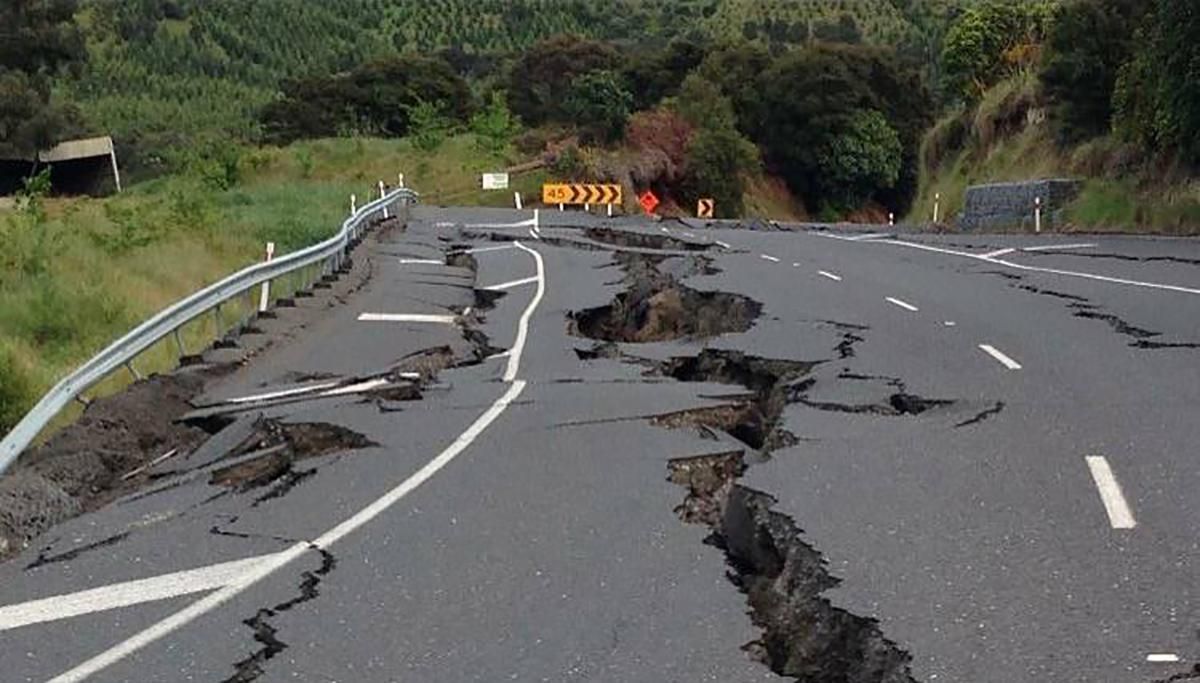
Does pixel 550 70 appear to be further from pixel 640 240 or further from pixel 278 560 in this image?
pixel 278 560

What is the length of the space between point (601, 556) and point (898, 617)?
72.1 inches

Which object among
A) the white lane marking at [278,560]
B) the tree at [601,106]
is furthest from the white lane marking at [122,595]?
the tree at [601,106]

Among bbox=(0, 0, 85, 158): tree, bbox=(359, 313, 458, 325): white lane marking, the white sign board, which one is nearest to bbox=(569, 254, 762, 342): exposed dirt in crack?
bbox=(359, 313, 458, 325): white lane marking

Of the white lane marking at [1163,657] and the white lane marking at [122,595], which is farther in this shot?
the white lane marking at [122,595]

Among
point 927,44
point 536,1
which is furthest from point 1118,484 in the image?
point 536,1

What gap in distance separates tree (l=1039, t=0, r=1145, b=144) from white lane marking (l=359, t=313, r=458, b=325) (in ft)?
71.8

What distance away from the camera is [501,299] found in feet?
71.4

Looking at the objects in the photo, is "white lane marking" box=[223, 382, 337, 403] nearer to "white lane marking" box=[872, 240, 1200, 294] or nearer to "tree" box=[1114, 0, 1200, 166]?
"white lane marking" box=[872, 240, 1200, 294]

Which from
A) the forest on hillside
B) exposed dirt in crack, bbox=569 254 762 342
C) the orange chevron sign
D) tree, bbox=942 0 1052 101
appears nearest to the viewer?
exposed dirt in crack, bbox=569 254 762 342

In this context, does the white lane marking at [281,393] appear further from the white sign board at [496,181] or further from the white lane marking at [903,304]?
the white sign board at [496,181]

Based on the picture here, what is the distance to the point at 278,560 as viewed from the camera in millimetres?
7875

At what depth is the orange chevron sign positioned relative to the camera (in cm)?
5694

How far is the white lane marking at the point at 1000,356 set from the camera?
13351mm

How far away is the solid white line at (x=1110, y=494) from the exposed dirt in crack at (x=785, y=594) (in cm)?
166
